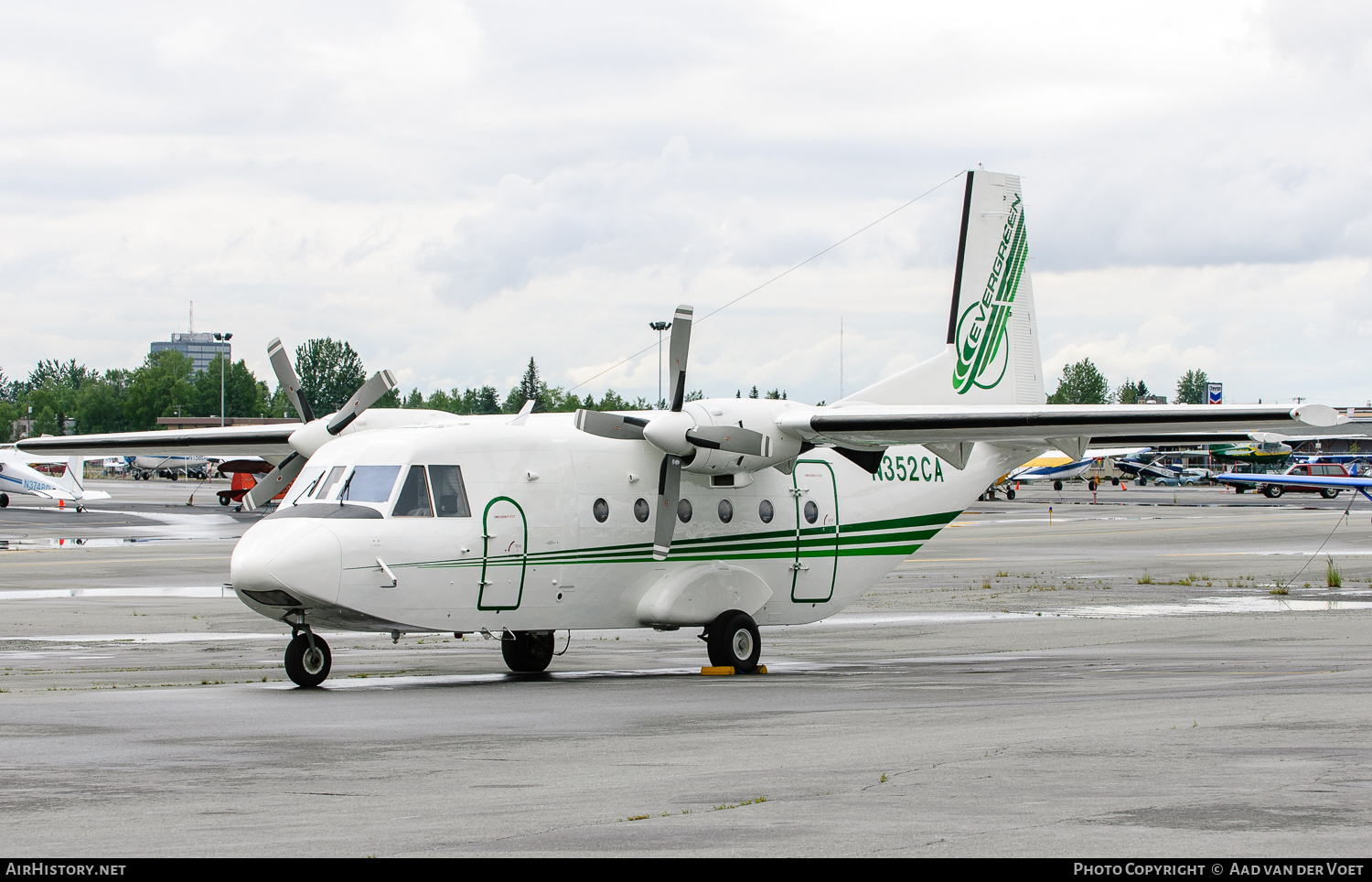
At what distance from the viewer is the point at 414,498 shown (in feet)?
51.0

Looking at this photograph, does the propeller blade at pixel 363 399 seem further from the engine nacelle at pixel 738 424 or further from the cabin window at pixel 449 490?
the engine nacelle at pixel 738 424

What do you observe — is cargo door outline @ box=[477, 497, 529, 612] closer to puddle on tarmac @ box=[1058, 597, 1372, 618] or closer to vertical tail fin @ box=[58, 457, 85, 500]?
puddle on tarmac @ box=[1058, 597, 1372, 618]

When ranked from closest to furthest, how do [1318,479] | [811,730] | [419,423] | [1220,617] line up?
[811,730], [419,423], [1220,617], [1318,479]

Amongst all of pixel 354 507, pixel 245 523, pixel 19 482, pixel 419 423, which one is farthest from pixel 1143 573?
pixel 19 482

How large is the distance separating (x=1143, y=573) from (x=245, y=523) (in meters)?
40.8

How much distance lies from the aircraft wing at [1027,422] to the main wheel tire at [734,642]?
8.61ft

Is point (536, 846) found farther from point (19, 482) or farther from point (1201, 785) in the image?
point (19, 482)

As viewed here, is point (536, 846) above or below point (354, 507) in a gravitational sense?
below

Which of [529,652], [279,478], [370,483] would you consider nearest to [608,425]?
[370,483]

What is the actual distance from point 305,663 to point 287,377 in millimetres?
5740

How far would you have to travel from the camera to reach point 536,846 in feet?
21.1

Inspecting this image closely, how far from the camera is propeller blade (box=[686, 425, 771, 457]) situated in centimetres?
1722

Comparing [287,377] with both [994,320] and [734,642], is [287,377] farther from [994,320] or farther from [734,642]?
[994,320]

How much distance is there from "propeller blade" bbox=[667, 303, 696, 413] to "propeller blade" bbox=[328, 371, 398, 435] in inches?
149
